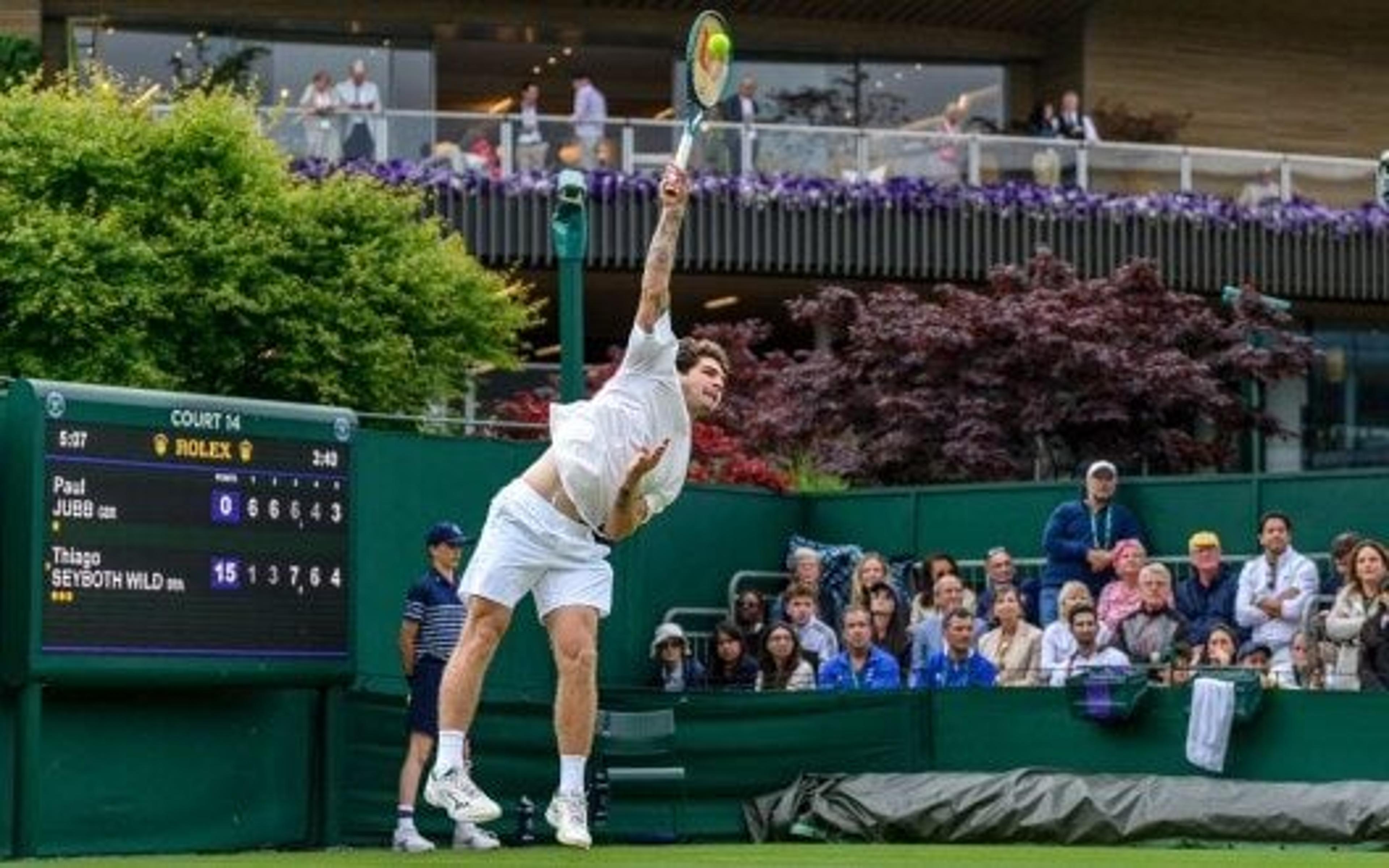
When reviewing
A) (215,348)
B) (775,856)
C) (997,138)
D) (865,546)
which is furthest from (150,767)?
(997,138)

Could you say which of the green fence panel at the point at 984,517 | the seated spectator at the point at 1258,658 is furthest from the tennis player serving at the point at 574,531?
the green fence panel at the point at 984,517

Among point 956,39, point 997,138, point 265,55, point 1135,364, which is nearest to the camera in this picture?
point 1135,364

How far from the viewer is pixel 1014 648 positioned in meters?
22.2

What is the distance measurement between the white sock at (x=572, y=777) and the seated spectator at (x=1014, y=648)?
308 inches

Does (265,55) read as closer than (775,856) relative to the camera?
No

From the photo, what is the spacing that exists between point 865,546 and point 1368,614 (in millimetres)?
6606

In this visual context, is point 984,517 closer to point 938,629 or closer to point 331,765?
point 938,629

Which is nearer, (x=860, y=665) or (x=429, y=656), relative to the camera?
(x=429, y=656)

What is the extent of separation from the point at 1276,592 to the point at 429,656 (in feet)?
20.0

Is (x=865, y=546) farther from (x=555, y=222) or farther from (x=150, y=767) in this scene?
(x=150, y=767)

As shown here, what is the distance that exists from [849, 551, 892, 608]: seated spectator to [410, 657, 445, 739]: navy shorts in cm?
480

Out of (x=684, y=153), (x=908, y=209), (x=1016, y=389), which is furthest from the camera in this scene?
(x=908, y=209)

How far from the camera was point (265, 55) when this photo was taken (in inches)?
1727

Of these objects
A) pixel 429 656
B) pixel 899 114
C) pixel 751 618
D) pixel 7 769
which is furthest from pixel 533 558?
pixel 899 114
